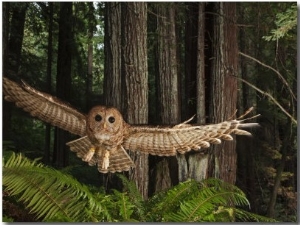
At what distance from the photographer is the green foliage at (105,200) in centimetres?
312

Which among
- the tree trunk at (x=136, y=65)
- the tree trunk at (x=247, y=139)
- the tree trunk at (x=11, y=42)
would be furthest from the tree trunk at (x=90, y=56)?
the tree trunk at (x=247, y=139)

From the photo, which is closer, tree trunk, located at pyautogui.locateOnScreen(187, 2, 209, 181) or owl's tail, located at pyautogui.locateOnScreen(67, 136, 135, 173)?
owl's tail, located at pyautogui.locateOnScreen(67, 136, 135, 173)

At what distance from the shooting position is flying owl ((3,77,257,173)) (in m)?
3.55

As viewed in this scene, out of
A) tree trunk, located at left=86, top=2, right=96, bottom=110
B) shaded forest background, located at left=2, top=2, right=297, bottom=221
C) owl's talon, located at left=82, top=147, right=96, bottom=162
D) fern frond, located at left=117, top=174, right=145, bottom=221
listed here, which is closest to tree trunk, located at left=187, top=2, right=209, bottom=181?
shaded forest background, located at left=2, top=2, right=297, bottom=221

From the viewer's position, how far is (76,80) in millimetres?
3605

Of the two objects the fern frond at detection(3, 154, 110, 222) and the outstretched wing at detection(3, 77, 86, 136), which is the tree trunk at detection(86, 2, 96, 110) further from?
the fern frond at detection(3, 154, 110, 222)

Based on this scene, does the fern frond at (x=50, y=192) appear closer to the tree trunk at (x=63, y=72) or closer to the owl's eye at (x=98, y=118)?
the tree trunk at (x=63, y=72)

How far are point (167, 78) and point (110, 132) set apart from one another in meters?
0.71

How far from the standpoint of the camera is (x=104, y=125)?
3.58 meters

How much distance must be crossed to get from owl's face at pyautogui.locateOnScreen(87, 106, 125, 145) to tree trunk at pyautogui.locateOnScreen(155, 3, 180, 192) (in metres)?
0.37

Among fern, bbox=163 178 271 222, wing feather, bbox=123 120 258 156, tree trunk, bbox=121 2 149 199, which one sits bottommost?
fern, bbox=163 178 271 222

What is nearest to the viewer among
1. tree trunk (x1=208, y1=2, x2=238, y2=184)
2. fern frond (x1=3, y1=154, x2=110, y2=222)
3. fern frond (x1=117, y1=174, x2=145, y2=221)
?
fern frond (x1=3, y1=154, x2=110, y2=222)

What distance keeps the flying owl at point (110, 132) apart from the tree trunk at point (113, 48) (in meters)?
0.24

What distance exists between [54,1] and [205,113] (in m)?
1.48
